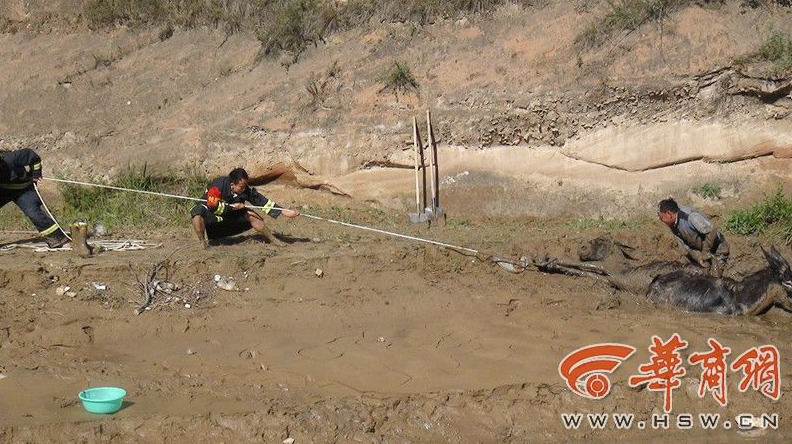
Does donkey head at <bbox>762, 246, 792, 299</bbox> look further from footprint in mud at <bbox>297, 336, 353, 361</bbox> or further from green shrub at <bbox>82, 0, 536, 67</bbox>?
green shrub at <bbox>82, 0, 536, 67</bbox>

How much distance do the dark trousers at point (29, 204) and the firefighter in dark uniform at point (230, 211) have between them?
54.0 inches

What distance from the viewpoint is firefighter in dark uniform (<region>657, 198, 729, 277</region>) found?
9.33 metres

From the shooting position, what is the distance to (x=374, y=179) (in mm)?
11383

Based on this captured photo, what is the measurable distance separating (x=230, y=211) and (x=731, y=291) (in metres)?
4.69

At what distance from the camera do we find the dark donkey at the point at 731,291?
8773 mm

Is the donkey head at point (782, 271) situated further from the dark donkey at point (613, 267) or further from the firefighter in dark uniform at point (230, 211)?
the firefighter in dark uniform at point (230, 211)

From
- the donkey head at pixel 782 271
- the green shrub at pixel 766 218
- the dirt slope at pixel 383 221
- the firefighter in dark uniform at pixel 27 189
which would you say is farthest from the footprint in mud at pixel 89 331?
the green shrub at pixel 766 218

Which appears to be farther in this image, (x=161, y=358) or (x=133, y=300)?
(x=133, y=300)

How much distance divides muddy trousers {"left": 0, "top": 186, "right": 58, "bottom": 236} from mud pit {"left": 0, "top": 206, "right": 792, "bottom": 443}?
1.09 feet

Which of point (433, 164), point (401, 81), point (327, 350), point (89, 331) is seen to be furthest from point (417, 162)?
point (89, 331)

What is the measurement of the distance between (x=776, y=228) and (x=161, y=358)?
6.37 m

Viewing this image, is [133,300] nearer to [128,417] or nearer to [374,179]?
[128,417]

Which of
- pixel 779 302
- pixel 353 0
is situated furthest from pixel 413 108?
pixel 779 302

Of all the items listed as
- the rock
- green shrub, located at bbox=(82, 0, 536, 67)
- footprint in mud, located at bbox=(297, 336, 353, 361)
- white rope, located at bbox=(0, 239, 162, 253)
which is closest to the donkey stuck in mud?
footprint in mud, located at bbox=(297, 336, 353, 361)
